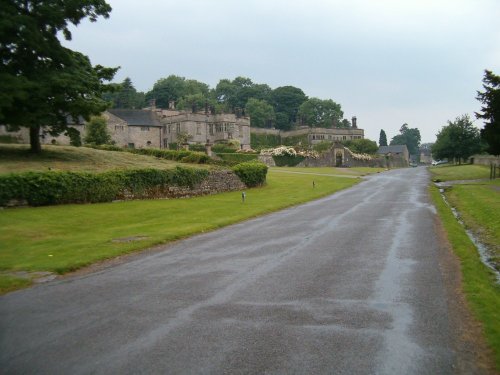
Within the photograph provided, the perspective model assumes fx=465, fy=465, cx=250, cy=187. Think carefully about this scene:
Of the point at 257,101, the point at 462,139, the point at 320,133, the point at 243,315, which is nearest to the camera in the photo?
the point at 243,315

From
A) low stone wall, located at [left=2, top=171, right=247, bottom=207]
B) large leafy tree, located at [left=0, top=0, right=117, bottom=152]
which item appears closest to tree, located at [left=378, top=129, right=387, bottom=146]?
low stone wall, located at [left=2, top=171, right=247, bottom=207]

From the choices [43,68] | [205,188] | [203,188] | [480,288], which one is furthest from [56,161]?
[480,288]

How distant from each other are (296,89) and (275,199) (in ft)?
431

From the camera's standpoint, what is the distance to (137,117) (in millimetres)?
83000

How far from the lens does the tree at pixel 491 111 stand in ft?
126

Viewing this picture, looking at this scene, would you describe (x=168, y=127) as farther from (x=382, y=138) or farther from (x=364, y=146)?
(x=382, y=138)

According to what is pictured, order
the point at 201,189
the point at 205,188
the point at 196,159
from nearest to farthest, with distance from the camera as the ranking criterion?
the point at 201,189
the point at 205,188
the point at 196,159

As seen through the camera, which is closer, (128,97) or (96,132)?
(96,132)

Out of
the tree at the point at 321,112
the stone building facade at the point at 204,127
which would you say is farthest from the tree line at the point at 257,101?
the stone building facade at the point at 204,127

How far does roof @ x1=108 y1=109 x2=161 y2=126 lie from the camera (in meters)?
80.5

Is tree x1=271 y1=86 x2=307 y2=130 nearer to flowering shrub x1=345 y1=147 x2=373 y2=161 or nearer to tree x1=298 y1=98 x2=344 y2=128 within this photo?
tree x1=298 y1=98 x2=344 y2=128

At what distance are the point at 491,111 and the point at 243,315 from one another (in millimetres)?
38978

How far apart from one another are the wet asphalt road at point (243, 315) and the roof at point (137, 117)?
7004 cm

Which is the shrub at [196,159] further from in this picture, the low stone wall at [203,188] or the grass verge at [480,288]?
the grass verge at [480,288]
